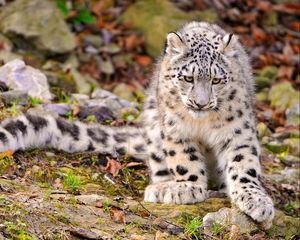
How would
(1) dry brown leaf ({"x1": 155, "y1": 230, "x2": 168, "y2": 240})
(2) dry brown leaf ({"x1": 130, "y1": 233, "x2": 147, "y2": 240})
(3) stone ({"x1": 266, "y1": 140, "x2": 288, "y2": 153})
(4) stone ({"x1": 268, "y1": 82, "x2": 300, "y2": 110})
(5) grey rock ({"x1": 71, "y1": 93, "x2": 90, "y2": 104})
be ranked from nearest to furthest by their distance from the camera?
1. (2) dry brown leaf ({"x1": 130, "y1": 233, "x2": 147, "y2": 240})
2. (1) dry brown leaf ({"x1": 155, "y1": 230, "x2": 168, "y2": 240})
3. (3) stone ({"x1": 266, "y1": 140, "x2": 288, "y2": 153})
4. (5) grey rock ({"x1": 71, "y1": 93, "x2": 90, "y2": 104})
5. (4) stone ({"x1": 268, "y1": 82, "x2": 300, "y2": 110})

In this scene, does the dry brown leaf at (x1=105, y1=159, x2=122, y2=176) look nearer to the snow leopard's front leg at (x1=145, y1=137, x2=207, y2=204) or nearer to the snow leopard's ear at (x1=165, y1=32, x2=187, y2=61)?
the snow leopard's front leg at (x1=145, y1=137, x2=207, y2=204)

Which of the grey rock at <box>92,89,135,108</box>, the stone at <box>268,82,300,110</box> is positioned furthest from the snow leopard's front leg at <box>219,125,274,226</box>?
the stone at <box>268,82,300,110</box>

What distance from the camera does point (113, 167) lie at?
7.02 m

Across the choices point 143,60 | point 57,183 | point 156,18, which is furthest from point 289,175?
point 156,18

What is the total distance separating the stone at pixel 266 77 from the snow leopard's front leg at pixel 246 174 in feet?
17.1

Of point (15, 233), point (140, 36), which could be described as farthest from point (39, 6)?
point (15, 233)

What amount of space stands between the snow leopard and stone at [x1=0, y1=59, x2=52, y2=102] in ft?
4.46

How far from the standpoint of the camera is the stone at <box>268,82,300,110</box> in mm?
10703

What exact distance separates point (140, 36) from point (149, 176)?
6.09m

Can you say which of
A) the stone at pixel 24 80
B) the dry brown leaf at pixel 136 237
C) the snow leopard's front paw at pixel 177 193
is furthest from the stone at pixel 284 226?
the stone at pixel 24 80

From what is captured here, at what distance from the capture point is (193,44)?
6559 millimetres

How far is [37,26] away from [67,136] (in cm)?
449

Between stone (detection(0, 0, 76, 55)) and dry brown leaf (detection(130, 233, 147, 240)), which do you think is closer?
dry brown leaf (detection(130, 233, 147, 240))

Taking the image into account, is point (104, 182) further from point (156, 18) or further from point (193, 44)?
point (156, 18)
